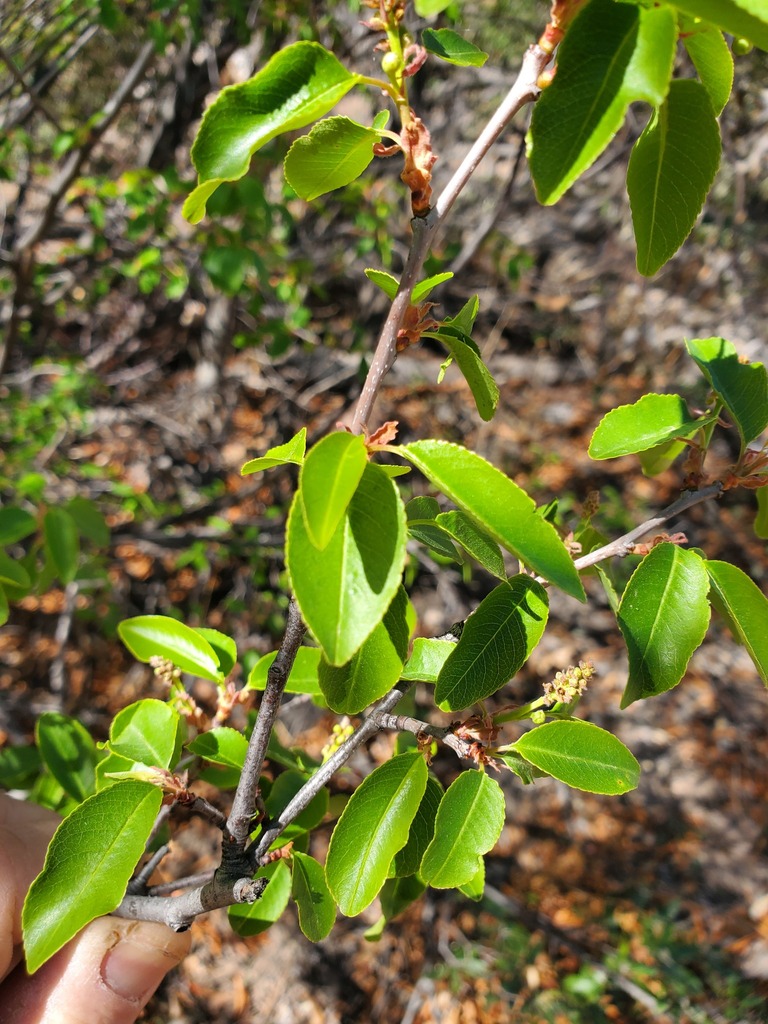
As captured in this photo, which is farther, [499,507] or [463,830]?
[463,830]

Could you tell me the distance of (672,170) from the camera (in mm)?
568

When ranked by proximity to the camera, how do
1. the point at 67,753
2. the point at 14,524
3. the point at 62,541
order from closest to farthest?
the point at 67,753
the point at 14,524
the point at 62,541

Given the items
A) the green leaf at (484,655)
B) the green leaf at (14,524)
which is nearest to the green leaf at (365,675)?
the green leaf at (484,655)

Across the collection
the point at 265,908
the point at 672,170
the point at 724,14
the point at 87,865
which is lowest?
the point at 265,908

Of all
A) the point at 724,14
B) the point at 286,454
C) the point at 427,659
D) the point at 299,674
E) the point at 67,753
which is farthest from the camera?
the point at 67,753

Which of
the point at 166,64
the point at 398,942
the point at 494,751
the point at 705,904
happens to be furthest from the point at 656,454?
the point at 166,64

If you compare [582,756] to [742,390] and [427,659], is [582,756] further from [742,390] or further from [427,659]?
[742,390]

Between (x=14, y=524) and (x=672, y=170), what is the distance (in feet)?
4.46

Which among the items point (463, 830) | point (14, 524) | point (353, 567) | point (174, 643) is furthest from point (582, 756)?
point (14, 524)

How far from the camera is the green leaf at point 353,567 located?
52 cm

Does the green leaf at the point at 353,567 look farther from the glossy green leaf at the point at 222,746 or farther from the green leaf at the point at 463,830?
the glossy green leaf at the point at 222,746

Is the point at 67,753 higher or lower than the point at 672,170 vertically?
lower

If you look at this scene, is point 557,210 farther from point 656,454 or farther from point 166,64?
point 656,454

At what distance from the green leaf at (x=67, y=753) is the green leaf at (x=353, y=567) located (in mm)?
947
